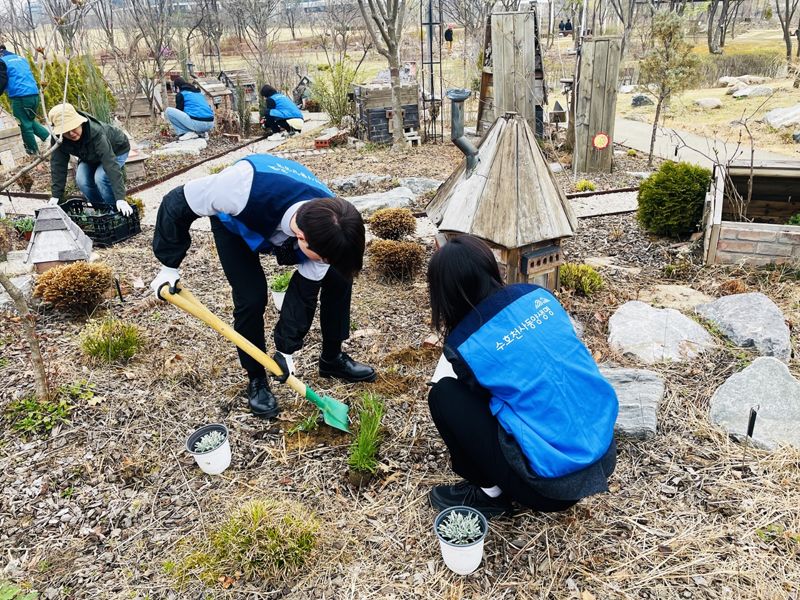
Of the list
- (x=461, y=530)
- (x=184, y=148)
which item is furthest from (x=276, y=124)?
(x=461, y=530)

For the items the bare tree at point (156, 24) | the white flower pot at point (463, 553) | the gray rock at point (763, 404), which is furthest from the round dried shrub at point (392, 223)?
the bare tree at point (156, 24)

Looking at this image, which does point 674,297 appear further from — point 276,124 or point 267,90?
point 276,124

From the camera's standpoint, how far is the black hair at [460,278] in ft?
6.46

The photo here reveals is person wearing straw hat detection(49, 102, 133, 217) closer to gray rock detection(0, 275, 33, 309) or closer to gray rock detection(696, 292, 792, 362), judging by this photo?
gray rock detection(0, 275, 33, 309)

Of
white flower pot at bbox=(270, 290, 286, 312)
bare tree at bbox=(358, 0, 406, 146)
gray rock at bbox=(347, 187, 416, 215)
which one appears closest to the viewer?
white flower pot at bbox=(270, 290, 286, 312)

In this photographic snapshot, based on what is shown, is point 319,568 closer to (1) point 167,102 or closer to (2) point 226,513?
(2) point 226,513

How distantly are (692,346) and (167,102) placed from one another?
42.4ft

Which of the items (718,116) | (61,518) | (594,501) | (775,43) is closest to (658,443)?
(594,501)

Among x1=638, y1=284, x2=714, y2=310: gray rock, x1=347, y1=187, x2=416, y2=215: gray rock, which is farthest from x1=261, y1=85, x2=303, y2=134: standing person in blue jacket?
x1=638, y1=284, x2=714, y2=310: gray rock

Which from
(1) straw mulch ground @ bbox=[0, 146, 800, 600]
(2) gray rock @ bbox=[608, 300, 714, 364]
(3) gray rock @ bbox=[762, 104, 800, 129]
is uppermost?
(3) gray rock @ bbox=[762, 104, 800, 129]

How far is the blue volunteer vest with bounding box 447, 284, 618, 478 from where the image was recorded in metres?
1.93

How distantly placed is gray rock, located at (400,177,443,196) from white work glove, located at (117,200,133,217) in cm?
323

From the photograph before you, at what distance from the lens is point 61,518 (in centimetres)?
245

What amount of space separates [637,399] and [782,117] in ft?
38.4
